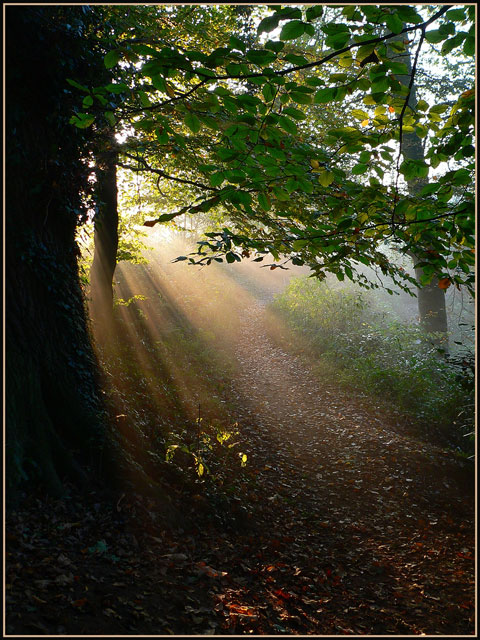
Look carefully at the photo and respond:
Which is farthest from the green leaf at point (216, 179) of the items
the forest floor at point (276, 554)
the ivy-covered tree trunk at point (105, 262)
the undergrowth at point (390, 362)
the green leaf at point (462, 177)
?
the ivy-covered tree trunk at point (105, 262)

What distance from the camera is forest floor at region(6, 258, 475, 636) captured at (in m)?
3.09

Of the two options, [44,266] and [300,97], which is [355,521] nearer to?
[44,266]

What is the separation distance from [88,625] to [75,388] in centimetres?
240

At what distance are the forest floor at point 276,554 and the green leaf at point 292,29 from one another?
416cm

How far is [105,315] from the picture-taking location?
344 inches

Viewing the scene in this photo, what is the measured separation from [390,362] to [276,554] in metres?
8.91

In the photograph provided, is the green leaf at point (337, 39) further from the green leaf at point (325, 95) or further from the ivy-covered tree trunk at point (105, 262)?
the ivy-covered tree trunk at point (105, 262)

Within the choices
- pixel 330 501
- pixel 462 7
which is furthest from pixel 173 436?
pixel 462 7

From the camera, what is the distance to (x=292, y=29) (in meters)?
2.32

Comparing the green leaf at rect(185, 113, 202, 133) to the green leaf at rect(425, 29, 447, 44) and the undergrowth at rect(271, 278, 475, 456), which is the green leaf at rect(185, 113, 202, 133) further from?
the undergrowth at rect(271, 278, 475, 456)

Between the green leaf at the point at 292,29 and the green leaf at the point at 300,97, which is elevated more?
the green leaf at the point at 292,29

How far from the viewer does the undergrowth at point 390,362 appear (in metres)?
9.26

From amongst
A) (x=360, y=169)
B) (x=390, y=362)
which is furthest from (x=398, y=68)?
(x=390, y=362)

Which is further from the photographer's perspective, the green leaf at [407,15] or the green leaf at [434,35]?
the green leaf at [434,35]
